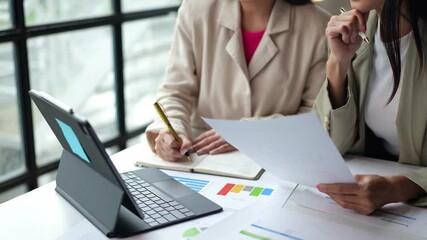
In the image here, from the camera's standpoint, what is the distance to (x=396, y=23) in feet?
4.46

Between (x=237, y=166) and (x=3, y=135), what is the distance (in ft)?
4.30

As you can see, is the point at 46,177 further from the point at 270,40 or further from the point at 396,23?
the point at 396,23

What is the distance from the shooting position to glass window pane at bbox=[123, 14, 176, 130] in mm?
2930

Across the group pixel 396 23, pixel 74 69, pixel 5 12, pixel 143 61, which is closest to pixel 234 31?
pixel 396 23

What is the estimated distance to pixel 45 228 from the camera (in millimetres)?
1068

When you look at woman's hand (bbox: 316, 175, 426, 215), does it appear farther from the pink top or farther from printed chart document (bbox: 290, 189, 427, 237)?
the pink top

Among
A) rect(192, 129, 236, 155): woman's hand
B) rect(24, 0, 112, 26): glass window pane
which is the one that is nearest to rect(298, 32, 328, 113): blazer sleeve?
rect(192, 129, 236, 155): woman's hand

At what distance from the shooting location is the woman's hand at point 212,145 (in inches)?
58.4

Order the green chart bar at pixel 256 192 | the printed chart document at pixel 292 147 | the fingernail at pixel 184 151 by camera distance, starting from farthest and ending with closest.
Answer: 1. the fingernail at pixel 184 151
2. the green chart bar at pixel 256 192
3. the printed chart document at pixel 292 147

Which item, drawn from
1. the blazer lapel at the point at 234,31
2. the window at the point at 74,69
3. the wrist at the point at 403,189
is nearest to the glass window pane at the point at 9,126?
the window at the point at 74,69

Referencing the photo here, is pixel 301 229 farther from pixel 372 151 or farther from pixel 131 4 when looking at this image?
pixel 131 4

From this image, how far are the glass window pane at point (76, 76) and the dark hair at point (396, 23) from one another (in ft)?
4.56

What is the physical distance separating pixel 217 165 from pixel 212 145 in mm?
135

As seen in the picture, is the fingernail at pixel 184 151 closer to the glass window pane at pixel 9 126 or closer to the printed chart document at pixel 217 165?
the printed chart document at pixel 217 165
